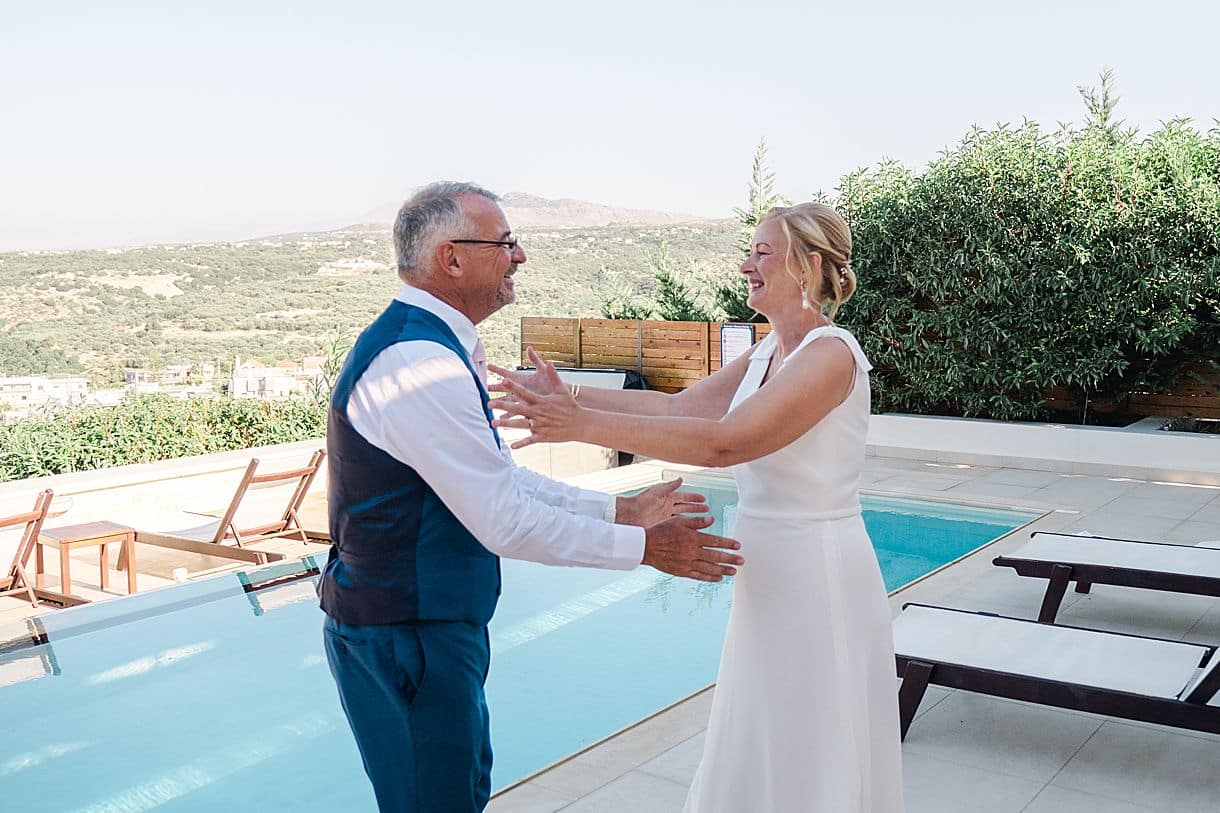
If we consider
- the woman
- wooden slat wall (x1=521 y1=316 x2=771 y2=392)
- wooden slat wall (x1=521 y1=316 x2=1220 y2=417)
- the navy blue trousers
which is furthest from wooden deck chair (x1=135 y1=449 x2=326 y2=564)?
wooden slat wall (x1=521 y1=316 x2=1220 y2=417)

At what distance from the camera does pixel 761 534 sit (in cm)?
243

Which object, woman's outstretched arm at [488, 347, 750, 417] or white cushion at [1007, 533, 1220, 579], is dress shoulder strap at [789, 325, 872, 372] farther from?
white cushion at [1007, 533, 1220, 579]

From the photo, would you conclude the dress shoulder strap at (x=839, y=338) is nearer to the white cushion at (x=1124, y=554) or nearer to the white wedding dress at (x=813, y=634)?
the white wedding dress at (x=813, y=634)

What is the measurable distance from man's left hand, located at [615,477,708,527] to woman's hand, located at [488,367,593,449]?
6.7 inches

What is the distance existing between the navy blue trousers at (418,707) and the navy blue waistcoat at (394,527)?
45mm

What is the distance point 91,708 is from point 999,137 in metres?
9.85

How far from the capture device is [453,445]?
70.7 inches

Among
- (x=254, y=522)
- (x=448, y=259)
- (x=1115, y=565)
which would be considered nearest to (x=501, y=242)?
(x=448, y=259)

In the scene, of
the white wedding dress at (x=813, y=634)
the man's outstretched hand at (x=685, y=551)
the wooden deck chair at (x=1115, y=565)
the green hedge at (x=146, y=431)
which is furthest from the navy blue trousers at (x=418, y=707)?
the green hedge at (x=146, y=431)

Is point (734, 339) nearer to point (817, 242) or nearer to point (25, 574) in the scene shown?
point (25, 574)

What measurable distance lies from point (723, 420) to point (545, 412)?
367 millimetres

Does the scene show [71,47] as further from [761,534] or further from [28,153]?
[761,534]

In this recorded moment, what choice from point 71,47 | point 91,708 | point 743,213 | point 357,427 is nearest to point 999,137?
point 743,213

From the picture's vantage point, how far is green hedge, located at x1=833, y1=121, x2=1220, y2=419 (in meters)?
10.1
